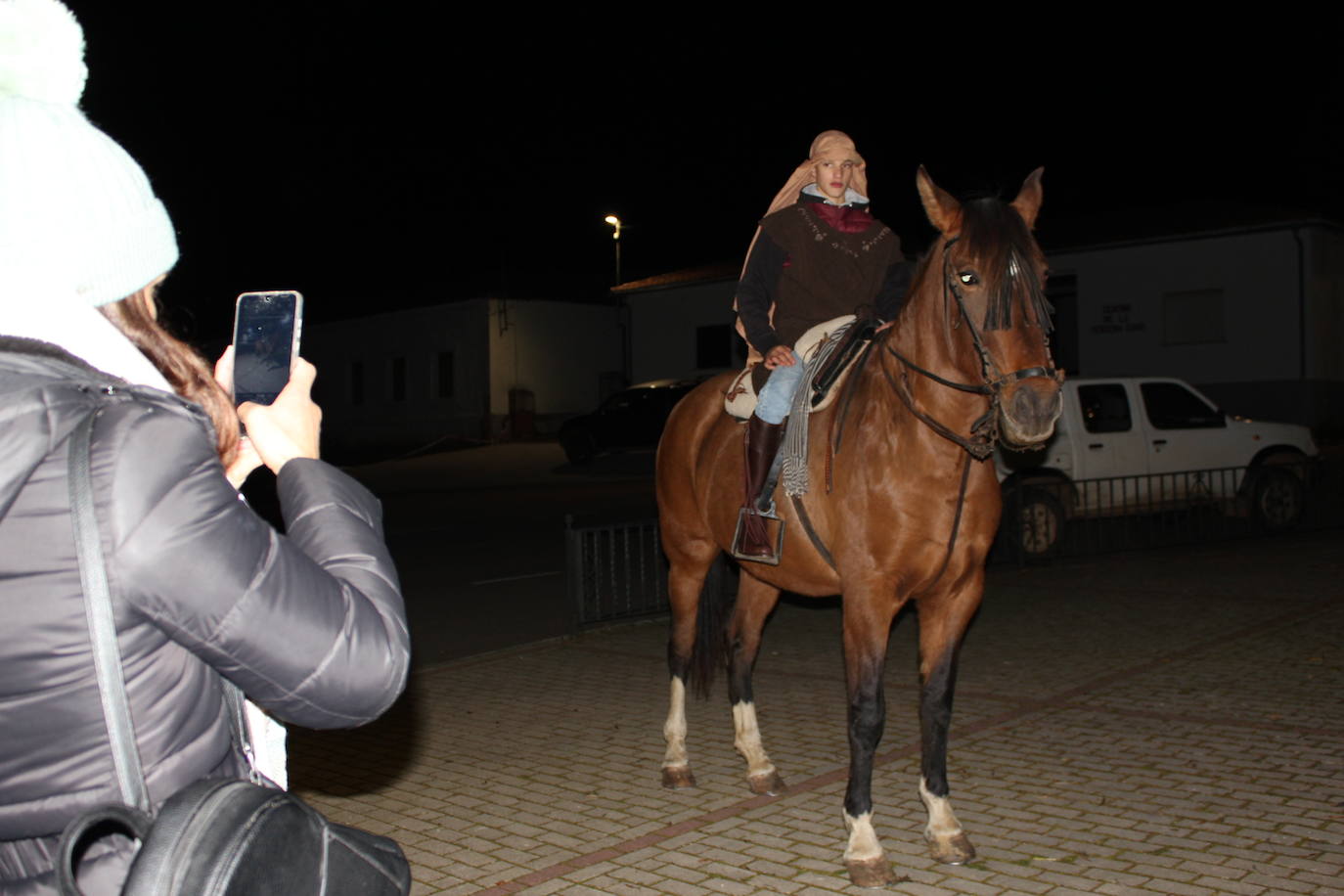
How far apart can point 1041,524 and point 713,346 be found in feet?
90.9

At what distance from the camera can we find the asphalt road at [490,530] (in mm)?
11047

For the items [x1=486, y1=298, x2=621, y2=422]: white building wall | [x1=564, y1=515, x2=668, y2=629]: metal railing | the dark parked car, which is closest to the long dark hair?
[x1=564, y1=515, x2=668, y2=629]: metal railing

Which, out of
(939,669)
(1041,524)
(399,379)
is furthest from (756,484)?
(399,379)

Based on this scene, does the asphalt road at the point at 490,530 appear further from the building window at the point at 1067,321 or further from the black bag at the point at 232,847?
the building window at the point at 1067,321

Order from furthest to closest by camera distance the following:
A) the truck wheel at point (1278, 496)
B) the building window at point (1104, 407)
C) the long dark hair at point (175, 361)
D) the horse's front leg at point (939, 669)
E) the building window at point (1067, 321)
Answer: the building window at point (1067, 321), the truck wheel at point (1278, 496), the building window at point (1104, 407), the horse's front leg at point (939, 669), the long dark hair at point (175, 361)

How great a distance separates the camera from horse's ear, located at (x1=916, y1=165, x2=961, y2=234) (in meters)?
Result: 4.82

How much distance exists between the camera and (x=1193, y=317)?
32.3m

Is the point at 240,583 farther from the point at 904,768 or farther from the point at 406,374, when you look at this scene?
the point at 406,374

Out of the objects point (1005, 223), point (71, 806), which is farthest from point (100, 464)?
point (1005, 223)

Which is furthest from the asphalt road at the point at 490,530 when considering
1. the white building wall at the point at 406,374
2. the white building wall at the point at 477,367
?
the white building wall at the point at 406,374

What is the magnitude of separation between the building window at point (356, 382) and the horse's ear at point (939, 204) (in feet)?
157

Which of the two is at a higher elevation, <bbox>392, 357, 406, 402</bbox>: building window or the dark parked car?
<bbox>392, 357, 406, 402</bbox>: building window

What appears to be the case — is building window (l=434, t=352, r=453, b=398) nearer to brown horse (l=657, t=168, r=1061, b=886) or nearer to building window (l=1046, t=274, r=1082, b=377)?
building window (l=1046, t=274, r=1082, b=377)

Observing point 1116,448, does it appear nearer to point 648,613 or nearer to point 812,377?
point 648,613
